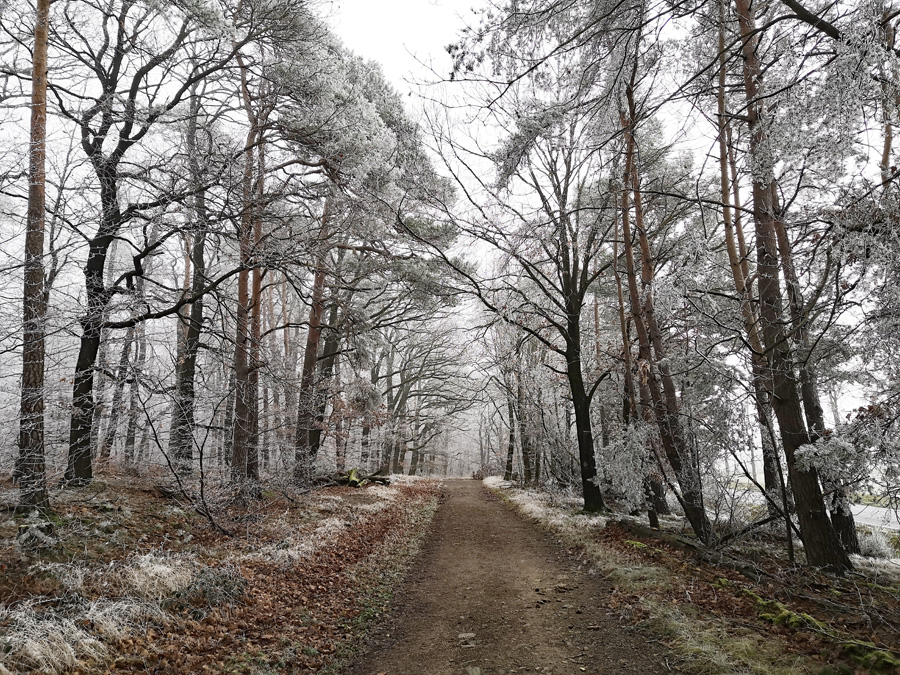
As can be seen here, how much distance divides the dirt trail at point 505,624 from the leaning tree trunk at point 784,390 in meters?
2.63

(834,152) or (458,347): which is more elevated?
(458,347)

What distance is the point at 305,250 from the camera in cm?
741

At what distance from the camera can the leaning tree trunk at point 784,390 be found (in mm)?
5301

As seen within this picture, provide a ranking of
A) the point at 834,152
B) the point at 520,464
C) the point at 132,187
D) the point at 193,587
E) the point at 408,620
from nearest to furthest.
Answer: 1. the point at 834,152
2. the point at 193,587
3. the point at 408,620
4. the point at 132,187
5. the point at 520,464

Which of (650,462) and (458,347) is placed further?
(458,347)

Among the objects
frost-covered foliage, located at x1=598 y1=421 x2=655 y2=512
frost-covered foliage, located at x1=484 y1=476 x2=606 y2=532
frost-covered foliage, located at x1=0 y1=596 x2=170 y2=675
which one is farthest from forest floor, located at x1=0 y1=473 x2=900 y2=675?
frost-covered foliage, located at x1=484 y1=476 x2=606 y2=532

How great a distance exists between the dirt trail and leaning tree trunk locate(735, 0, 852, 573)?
2629mm

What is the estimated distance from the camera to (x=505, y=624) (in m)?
4.73

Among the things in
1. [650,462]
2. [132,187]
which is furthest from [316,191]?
[650,462]

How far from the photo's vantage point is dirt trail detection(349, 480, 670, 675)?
3.88 m

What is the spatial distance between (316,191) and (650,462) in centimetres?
806

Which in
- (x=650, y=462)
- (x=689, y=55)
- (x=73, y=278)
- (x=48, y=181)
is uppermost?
(x=689, y=55)

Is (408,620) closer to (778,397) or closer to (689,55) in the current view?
(778,397)

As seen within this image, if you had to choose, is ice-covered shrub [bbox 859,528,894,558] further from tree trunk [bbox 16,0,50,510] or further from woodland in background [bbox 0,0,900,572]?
tree trunk [bbox 16,0,50,510]
